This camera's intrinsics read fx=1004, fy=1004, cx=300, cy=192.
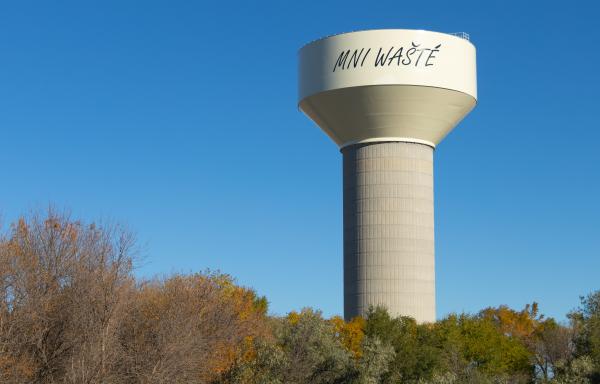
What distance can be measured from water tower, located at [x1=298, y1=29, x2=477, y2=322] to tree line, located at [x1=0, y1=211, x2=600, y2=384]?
4.24 meters

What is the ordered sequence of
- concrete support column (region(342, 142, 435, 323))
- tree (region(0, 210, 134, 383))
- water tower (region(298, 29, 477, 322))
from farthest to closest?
1. concrete support column (region(342, 142, 435, 323))
2. water tower (region(298, 29, 477, 322))
3. tree (region(0, 210, 134, 383))

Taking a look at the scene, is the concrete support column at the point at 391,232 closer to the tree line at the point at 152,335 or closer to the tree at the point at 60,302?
the tree line at the point at 152,335

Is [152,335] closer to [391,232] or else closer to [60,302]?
[60,302]

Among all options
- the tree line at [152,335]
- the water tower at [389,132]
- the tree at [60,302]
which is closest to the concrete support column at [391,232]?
the water tower at [389,132]

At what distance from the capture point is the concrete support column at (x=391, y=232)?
52.2 m

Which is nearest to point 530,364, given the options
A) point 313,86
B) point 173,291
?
point 313,86

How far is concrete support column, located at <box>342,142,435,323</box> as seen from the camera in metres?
52.2

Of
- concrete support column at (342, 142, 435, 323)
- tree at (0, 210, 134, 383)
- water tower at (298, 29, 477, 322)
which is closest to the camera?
tree at (0, 210, 134, 383)

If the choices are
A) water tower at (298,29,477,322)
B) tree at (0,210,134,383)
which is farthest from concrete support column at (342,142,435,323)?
tree at (0,210,134,383)

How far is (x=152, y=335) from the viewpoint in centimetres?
3409

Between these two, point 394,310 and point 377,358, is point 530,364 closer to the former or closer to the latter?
point 394,310

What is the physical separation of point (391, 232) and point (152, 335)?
2120 centimetres

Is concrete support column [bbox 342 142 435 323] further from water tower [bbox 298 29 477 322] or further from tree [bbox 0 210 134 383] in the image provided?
tree [bbox 0 210 134 383]

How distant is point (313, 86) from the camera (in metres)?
51.8
